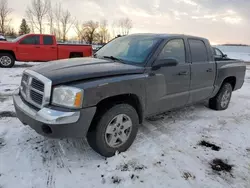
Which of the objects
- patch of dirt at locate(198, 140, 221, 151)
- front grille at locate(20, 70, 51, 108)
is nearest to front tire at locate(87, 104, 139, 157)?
front grille at locate(20, 70, 51, 108)

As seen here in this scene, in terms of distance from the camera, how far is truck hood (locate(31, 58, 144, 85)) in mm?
2588

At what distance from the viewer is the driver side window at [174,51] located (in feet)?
11.6

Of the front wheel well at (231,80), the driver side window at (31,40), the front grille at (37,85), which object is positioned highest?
the driver side window at (31,40)

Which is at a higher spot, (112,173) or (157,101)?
(157,101)

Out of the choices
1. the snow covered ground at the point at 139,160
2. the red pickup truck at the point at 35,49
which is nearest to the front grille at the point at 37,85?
the snow covered ground at the point at 139,160

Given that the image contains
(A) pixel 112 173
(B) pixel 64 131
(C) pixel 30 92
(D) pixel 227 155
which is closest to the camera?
(B) pixel 64 131

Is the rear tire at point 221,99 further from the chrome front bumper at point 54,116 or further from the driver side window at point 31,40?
the driver side window at point 31,40

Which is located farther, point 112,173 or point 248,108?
point 248,108

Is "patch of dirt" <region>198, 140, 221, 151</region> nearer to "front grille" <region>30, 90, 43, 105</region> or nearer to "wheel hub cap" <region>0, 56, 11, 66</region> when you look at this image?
"front grille" <region>30, 90, 43, 105</region>

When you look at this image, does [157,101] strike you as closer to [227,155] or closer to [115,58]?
[115,58]

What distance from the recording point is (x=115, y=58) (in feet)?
11.8

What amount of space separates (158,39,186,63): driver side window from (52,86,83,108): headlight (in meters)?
1.55

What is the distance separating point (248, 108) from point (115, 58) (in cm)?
417

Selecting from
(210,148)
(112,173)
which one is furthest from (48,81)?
(210,148)
